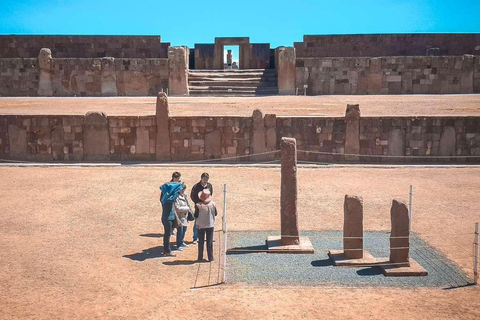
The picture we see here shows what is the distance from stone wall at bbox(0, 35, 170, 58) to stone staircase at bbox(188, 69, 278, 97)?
3162 mm

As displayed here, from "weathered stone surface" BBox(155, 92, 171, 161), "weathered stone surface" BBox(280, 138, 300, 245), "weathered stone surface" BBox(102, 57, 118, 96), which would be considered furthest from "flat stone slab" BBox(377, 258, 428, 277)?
"weathered stone surface" BBox(102, 57, 118, 96)

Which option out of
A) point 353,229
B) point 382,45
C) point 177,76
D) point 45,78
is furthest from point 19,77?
point 353,229

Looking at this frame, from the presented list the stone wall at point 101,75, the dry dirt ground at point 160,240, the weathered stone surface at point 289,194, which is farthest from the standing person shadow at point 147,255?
the stone wall at point 101,75

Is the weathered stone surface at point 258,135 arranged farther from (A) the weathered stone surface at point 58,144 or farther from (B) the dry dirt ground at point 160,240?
(A) the weathered stone surface at point 58,144

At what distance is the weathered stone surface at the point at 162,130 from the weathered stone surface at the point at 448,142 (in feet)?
27.2

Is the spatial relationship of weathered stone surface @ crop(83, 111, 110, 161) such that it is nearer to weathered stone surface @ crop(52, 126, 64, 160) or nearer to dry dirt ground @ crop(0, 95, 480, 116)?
weathered stone surface @ crop(52, 126, 64, 160)

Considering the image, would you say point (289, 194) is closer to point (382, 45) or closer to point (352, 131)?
point (352, 131)

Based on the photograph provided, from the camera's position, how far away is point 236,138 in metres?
17.1

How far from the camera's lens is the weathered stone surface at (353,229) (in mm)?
8336

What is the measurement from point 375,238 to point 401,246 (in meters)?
1.57

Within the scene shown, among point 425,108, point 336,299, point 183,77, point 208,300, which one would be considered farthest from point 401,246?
point 183,77

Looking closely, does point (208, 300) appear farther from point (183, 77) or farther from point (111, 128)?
point (183, 77)

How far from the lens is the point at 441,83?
2631 cm

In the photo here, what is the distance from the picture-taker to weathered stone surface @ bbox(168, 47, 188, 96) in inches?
1014
